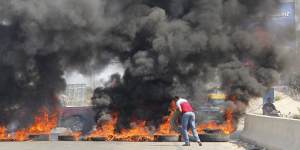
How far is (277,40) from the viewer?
22.5m

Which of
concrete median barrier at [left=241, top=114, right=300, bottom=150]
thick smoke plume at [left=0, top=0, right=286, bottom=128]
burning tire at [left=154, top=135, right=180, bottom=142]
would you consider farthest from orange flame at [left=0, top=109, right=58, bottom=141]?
concrete median barrier at [left=241, top=114, right=300, bottom=150]

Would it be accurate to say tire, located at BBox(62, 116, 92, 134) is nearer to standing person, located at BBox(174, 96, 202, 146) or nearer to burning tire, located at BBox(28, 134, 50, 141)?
burning tire, located at BBox(28, 134, 50, 141)

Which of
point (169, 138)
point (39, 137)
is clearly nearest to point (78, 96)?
point (39, 137)

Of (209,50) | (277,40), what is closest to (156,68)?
(209,50)

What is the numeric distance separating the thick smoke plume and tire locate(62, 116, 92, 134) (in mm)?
2309

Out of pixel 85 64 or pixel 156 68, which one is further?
pixel 85 64

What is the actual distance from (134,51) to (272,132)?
776cm

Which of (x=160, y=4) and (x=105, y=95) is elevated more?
(x=160, y=4)

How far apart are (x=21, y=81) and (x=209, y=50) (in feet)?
24.6

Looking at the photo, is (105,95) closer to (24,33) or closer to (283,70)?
(24,33)

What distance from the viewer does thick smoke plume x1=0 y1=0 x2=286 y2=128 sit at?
20500 mm

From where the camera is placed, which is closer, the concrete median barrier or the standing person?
the concrete median barrier

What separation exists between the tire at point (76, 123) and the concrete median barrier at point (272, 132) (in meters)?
7.43

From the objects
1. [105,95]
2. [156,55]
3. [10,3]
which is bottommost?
[105,95]
